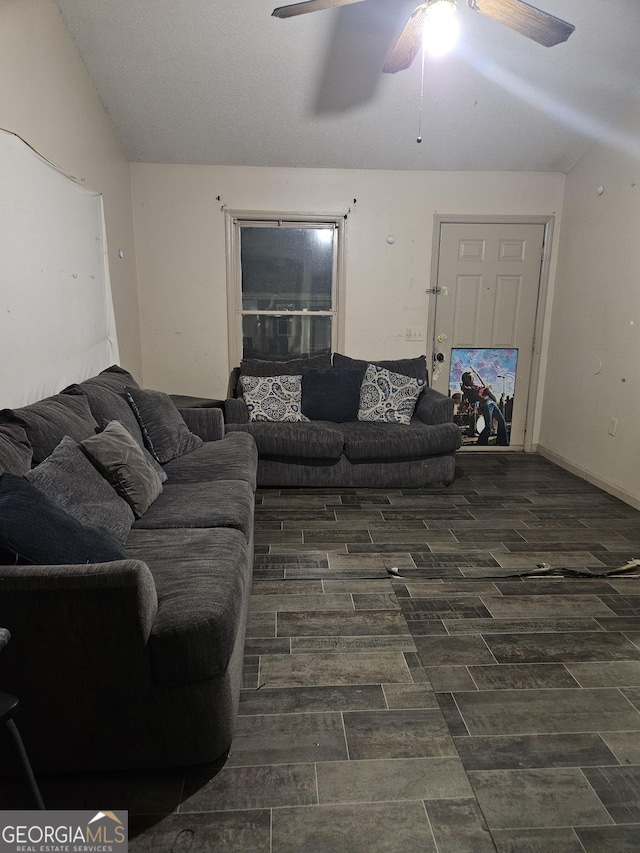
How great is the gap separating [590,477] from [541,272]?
6.25 feet

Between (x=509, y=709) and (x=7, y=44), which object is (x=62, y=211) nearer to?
(x=7, y=44)

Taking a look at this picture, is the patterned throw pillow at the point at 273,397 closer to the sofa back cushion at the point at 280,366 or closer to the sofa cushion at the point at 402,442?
the sofa back cushion at the point at 280,366

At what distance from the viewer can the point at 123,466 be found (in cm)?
225

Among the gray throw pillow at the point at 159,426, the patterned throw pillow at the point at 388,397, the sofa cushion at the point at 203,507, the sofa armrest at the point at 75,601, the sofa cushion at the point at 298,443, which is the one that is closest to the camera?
the sofa armrest at the point at 75,601

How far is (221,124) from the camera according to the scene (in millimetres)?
3990

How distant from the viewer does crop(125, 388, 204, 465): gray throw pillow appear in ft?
9.74

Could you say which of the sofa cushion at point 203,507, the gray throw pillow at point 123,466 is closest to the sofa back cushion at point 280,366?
the sofa cushion at point 203,507

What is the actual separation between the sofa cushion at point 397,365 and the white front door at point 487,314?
0.40 m

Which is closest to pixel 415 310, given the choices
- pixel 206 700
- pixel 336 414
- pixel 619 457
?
pixel 336 414

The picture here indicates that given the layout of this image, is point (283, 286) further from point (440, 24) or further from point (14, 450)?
point (14, 450)

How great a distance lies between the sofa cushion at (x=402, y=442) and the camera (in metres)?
3.86

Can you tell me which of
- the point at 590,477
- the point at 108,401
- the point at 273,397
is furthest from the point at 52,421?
the point at 590,477

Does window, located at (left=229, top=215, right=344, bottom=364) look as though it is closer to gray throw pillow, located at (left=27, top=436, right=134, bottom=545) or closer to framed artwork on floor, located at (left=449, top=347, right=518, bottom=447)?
framed artwork on floor, located at (left=449, top=347, right=518, bottom=447)

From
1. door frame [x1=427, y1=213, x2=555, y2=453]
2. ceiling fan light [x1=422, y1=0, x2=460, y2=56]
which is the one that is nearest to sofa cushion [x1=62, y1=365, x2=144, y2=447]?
ceiling fan light [x1=422, y1=0, x2=460, y2=56]
